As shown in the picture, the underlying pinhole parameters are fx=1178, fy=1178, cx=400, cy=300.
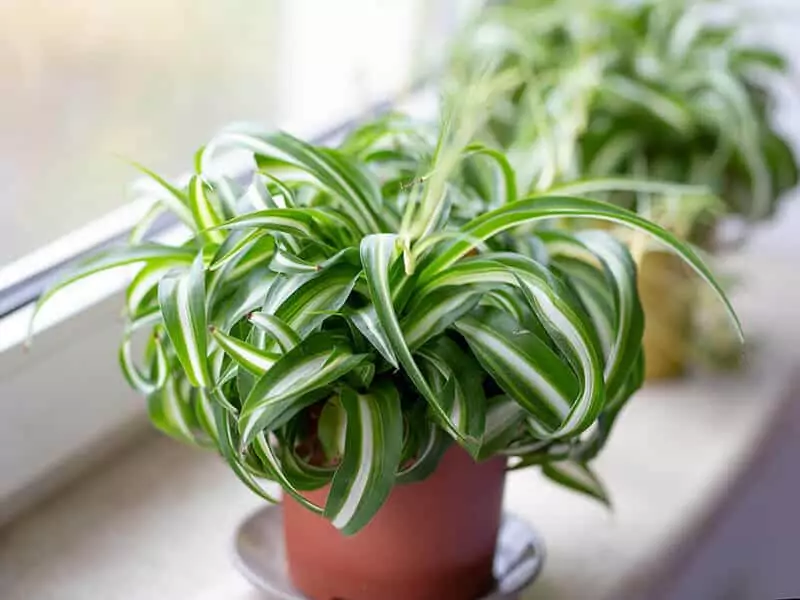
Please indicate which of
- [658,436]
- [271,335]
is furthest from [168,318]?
[658,436]

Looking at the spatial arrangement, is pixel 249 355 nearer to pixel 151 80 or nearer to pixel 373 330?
pixel 373 330

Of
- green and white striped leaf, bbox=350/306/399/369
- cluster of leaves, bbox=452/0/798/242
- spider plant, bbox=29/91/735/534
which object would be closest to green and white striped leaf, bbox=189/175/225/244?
spider plant, bbox=29/91/735/534

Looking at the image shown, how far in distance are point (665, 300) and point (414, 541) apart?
1.37 ft

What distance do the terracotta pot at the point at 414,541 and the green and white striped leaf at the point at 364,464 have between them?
65 mm

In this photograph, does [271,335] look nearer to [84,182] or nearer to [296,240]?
[296,240]

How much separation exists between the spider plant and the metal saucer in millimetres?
94

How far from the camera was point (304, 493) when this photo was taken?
0.66 m

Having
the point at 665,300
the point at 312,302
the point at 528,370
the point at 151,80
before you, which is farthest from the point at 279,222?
the point at 665,300

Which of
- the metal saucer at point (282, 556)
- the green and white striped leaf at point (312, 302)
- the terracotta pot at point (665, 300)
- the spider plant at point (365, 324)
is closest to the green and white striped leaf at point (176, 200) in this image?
the spider plant at point (365, 324)

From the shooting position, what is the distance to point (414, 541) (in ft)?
2.17

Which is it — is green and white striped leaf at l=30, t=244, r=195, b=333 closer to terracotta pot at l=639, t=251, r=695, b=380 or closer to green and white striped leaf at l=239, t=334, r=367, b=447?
green and white striped leaf at l=239, t=334, r=367, b=447

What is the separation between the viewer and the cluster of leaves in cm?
98

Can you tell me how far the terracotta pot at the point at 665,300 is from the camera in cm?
98

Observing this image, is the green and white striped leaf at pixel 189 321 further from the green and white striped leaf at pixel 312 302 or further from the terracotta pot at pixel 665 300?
the terracotta pot at pixel 665 300
